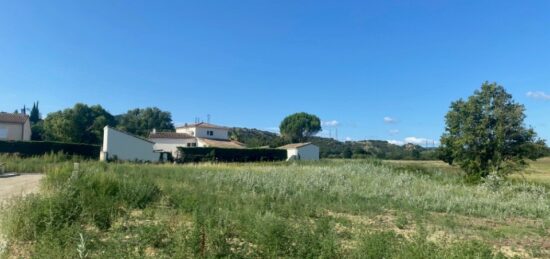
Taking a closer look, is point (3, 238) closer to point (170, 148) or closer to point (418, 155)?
point (170, 148)

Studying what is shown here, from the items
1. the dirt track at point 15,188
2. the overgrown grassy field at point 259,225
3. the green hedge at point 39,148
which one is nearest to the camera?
the overgrown grassy field at point 259,225

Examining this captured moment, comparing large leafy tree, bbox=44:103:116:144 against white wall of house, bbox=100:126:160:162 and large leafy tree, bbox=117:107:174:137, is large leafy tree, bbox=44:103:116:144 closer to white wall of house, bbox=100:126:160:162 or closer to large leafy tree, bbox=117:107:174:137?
large leafy tree, bbox=117:107:174:137

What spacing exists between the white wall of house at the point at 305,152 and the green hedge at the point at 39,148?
93.2 ft

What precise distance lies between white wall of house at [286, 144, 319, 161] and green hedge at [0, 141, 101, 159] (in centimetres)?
2839

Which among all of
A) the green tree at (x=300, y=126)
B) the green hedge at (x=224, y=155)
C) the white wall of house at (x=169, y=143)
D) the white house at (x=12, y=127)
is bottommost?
the green hedge at (x=224, y=155)

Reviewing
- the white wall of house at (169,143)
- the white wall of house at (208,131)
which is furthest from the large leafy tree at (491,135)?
the white wall of house at (208,131)

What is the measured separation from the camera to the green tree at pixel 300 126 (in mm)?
88375

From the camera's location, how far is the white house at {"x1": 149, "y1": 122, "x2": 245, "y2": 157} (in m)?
57.3

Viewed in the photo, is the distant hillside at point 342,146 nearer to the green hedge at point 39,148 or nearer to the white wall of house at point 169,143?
the white wall of house at point 169,143

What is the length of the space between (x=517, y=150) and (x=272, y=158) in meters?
28.1

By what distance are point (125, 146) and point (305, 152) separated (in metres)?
28.2

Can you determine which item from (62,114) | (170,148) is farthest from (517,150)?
(62,114)

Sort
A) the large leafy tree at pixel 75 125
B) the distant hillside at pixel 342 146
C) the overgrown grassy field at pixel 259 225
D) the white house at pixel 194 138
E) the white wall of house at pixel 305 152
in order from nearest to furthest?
the overgrown grassy field at pixel 259 225, the large leafy tree at pixel 75 125, the white house at pixel 194 138, the white wall of house at pixel 305 152, the distant hillside at pixel 342 146

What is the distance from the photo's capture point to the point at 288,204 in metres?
9.87
